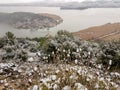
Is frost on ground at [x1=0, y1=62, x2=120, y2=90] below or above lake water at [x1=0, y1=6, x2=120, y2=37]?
above

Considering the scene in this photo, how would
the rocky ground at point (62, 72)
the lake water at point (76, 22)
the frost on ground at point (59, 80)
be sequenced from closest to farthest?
the frost on ground at point (59, 80), the rocky ground at point (62, 72), the lake water at point (76, 22)

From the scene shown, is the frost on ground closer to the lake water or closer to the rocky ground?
the rocky ground

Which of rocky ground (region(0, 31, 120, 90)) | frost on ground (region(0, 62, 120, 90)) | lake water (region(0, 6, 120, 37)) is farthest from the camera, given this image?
lake water (region(0, 6, 120, 37))

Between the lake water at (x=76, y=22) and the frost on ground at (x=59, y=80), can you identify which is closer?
the frost on ground at (x=59, y=80)

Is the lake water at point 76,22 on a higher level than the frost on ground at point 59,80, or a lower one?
lower

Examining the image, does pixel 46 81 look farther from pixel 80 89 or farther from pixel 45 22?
pixel 45 22

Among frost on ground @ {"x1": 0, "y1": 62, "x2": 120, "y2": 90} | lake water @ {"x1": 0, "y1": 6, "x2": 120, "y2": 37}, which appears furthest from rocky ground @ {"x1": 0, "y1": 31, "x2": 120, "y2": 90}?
lake water @ {"x1": 0, "y1": 6, "x2": 120, "y2": 37}

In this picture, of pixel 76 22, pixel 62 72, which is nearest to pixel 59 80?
pixel 62 72

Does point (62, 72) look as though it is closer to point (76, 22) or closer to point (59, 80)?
point (59, 80)

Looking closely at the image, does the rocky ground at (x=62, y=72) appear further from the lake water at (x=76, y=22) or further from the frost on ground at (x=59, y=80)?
the lake water at (x=76, y=22)

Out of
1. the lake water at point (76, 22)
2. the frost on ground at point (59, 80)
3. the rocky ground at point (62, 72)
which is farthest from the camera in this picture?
the lake water at point (76, 22)

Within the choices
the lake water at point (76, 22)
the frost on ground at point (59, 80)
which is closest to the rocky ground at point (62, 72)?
the frost on ground at point (59, 80)
